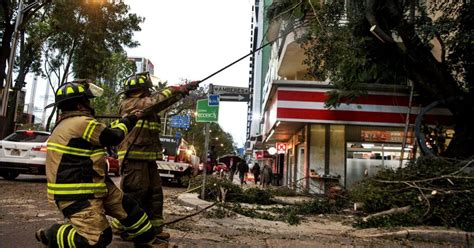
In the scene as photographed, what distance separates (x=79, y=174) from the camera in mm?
3746

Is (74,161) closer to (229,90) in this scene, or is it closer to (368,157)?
(229,90)

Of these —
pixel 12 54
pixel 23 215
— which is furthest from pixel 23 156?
pixel 12 54

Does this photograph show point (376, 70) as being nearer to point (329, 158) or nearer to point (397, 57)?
point (397, 57)

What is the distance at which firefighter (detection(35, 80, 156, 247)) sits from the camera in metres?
3.68

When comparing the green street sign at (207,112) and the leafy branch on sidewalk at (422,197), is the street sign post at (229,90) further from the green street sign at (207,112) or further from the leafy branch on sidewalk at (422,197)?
the leafy branch on sidewalk at (422,197)

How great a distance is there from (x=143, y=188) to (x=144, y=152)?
435mm

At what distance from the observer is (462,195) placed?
7.14 metres

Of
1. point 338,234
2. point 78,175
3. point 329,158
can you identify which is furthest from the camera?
point 329,158

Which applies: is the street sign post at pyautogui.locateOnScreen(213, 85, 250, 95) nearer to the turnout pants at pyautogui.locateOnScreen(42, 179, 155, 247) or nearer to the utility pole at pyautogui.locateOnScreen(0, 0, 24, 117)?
the turnout pants at pyautogui.locateOnScreen(42, 179, 155, 247)

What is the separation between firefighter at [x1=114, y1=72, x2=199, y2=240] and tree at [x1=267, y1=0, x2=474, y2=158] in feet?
19.7

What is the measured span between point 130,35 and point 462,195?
17795 millimetres

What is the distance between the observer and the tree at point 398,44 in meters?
10.9

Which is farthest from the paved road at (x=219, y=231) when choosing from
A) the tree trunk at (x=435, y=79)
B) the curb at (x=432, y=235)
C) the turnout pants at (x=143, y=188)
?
the tree trunk at (x=435, y=79)

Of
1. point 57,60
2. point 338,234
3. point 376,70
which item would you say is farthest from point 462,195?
point 57,60
